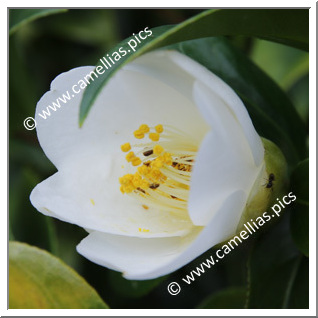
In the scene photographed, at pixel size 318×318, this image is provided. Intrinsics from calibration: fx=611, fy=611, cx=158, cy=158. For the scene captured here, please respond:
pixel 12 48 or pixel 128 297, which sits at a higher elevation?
pixel 12 48

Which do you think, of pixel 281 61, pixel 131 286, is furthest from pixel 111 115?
pixel 281 61

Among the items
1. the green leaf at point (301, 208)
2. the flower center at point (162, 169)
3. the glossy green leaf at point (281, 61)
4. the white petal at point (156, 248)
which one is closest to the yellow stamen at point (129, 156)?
the flower center at point (162, 169)

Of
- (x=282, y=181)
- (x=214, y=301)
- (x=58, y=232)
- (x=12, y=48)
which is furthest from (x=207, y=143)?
(x=58, y=232)

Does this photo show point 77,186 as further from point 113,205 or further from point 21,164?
point 21,164

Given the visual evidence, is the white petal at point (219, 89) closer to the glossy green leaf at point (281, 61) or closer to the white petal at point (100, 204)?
the white petal at point (100, 204)

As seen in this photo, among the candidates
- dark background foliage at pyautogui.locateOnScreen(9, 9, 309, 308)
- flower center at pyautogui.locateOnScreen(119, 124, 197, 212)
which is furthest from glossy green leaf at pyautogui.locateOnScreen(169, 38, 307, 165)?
flower center at pyautogui.locateOnScreen(119, 124, 197, 212)

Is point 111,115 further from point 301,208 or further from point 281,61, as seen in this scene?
point 281,61

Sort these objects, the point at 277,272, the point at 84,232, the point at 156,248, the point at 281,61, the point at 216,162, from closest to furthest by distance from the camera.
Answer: the point at 216,162 < the point at 156,248 < the point at 277,272 < the point at 84,232 < the point at 281,61
